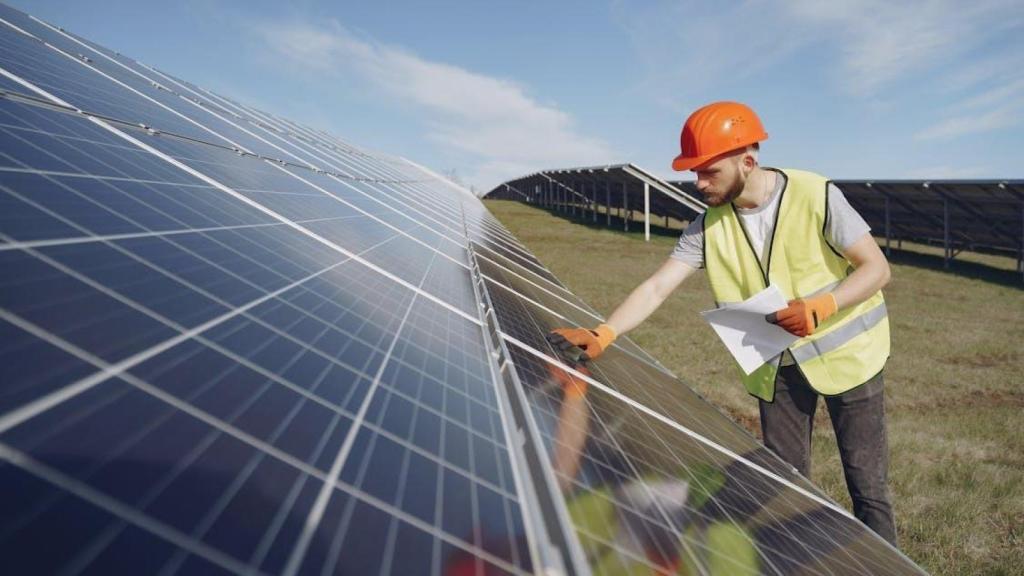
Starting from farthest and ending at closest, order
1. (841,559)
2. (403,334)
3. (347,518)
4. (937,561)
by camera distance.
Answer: (937,561) → (403,334) → (841,559) → (347,518)

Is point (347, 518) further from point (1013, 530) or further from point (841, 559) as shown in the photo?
point (1013, 530)

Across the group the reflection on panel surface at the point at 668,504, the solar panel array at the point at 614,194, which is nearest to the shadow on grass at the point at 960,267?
the solar panel array at the point at 614,194

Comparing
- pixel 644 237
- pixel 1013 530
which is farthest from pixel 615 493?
pixel 644 237

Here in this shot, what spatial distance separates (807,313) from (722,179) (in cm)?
106

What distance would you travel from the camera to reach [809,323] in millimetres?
3771

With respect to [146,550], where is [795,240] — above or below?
above

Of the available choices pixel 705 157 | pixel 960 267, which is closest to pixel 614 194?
pixel 960 267

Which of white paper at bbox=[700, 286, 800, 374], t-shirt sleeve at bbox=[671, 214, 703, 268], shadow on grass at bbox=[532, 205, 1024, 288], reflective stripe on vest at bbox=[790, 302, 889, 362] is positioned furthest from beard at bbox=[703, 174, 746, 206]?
shadow on grass at bbox=[532, 205, 1024, 288]

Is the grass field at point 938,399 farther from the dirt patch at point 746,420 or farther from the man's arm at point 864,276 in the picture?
the man's arm at point 864,276

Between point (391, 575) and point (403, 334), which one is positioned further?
point (403, 334)

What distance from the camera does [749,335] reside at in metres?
4.31

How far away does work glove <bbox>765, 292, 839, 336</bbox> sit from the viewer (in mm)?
3783

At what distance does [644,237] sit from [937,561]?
28.9m

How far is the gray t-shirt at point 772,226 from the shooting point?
3803 mm
